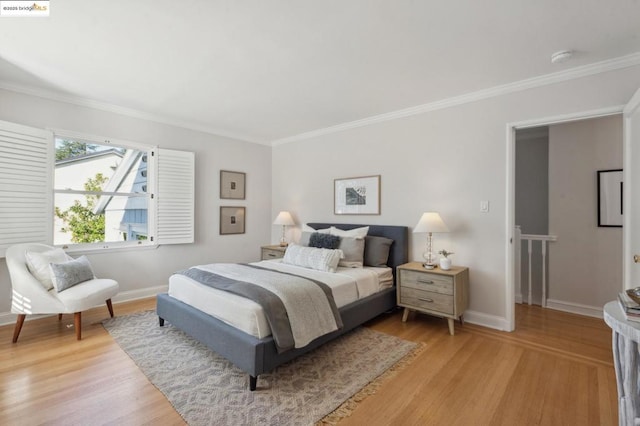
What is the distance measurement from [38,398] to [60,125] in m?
2.97

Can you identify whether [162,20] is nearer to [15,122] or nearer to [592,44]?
[15,122]

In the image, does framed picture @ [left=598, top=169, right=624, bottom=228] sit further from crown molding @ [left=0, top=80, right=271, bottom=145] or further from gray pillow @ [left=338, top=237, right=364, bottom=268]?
crown molding @ [left=0, top=80, right=271, bottom=145]

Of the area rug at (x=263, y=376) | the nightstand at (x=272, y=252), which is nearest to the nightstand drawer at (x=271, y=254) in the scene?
the nightstand at (x=272, y=252)

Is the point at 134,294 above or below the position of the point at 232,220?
below

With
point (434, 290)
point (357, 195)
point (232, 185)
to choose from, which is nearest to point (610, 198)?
point (434, 290)

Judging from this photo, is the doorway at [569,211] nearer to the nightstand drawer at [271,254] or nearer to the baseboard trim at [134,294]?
the nightstand drawer at [271,254]

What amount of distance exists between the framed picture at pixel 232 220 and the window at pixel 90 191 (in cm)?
58

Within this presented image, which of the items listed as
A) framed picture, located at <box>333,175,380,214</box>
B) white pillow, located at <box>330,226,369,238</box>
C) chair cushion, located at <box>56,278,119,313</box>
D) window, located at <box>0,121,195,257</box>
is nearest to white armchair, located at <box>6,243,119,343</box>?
chair cushion, located at <box>56,278,119,313</box>

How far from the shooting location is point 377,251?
3711 millimetres

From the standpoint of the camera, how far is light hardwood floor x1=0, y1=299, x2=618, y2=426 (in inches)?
71.9

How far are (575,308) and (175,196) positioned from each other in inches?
217

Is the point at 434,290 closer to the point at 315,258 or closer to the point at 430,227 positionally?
the point at 430,227

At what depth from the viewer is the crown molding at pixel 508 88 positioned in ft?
8.47

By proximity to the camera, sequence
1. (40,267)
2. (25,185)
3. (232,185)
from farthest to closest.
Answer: (232,185), (25,185), (40,267)
